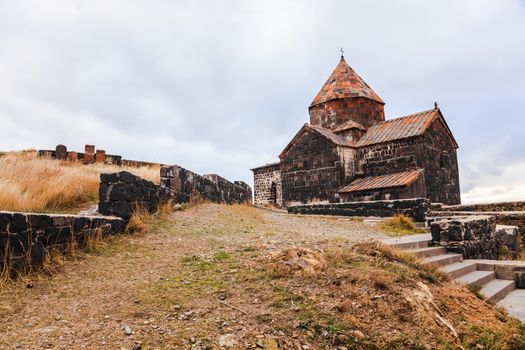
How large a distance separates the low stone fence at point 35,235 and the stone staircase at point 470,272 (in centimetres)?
550

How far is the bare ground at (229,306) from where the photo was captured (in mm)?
3592

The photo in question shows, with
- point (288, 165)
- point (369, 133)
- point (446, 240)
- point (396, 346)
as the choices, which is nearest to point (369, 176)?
point (369, 133)

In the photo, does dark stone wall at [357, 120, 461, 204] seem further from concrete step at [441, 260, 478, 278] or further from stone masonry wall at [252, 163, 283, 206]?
concrete step at [441, 260, 478, 278]

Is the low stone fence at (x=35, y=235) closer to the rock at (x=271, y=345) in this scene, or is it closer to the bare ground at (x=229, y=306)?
the bare ground at (x=229, y=306)

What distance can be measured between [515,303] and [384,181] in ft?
43.0

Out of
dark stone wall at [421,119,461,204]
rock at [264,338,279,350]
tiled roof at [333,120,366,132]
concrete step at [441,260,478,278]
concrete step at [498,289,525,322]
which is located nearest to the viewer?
rock at [264,338,279,350]

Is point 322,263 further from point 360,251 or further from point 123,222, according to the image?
point 123,222

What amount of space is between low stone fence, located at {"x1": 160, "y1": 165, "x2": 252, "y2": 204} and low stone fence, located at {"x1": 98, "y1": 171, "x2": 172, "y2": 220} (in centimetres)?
168

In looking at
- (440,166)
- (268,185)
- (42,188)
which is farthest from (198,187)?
(268,185)

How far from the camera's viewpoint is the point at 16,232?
4.80m

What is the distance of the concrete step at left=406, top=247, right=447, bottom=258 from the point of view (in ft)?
23.8

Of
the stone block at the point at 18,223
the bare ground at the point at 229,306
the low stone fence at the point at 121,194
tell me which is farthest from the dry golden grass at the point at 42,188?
the bare ground at the point at 229,306

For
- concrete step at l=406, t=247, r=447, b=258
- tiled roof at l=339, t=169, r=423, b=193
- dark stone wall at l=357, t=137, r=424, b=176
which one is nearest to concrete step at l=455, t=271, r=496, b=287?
concrete step at l=406, t=247, r=447, b=258

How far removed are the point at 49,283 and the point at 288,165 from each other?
1934 centimetres
